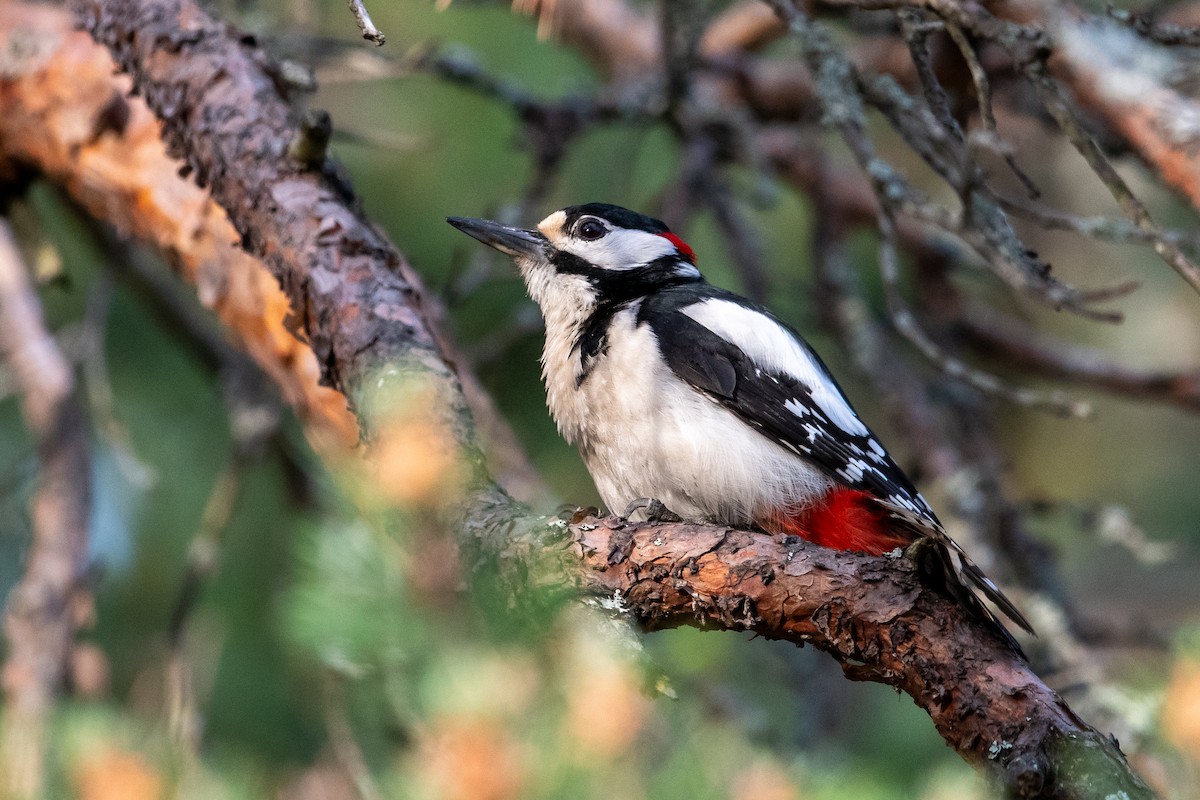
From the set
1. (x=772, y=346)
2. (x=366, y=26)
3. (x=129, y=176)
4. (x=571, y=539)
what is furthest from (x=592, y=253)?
(x=366, y=26)

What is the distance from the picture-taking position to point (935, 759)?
412 centimetres

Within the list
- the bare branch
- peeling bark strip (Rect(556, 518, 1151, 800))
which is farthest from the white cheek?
the bare branch

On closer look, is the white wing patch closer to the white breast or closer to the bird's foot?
the white breast

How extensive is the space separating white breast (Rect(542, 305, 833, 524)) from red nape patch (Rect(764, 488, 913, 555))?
0.04 metres

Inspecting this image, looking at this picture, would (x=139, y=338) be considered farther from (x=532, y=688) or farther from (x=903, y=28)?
(x=532, y=688)

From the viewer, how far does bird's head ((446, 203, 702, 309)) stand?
344 centimetres

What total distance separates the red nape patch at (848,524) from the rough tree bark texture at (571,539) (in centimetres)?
93

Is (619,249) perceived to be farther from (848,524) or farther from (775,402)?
(848,524)

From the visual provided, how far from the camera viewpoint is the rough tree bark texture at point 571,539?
1.67 meters

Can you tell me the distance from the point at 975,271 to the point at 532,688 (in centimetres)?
351

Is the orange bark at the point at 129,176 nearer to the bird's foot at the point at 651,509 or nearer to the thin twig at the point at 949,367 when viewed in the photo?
the bird's foot at the point at 651,509

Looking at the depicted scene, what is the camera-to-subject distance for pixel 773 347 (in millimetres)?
3131

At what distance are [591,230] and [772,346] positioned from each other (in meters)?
0.74

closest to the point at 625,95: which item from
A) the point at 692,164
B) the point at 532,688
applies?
the point at 692,164
